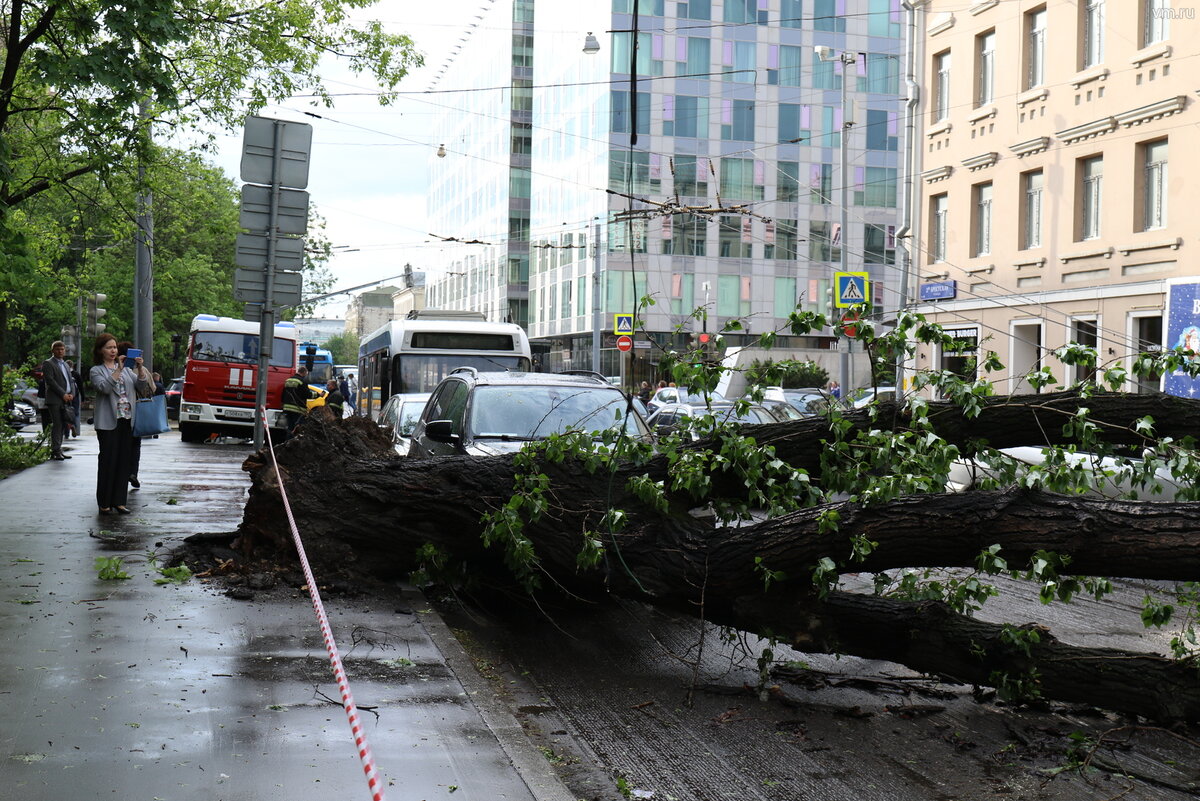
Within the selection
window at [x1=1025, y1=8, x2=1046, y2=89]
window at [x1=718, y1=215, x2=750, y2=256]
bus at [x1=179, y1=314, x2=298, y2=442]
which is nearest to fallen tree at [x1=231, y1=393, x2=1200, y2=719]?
bus at [x1=179, y1=314, x2=298, y2=442]

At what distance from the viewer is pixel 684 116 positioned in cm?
6050

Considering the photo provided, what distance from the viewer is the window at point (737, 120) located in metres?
61.2

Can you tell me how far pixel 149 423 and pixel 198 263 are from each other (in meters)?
40.7

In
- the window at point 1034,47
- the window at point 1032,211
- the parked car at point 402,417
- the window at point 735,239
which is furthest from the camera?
the window at point 735,239

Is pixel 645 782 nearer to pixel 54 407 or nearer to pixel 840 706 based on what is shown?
pixel 840 706

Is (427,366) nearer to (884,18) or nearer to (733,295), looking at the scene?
(733,295)

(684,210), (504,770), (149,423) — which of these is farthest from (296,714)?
(684,210)

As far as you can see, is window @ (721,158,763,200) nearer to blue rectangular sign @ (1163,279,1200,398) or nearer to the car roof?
blue rectangular sign @ (1163,279,1200,398)

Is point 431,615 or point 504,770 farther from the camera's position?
point 431,615

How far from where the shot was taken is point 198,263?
51.2 metres

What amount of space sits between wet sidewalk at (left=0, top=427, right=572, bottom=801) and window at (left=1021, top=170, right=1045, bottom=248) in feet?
70.7

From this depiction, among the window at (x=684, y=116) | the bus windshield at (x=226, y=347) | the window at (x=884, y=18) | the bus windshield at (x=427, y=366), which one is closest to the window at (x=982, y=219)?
the bus windshield at (x=427, y=366)

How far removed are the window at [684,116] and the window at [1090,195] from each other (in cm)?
3660

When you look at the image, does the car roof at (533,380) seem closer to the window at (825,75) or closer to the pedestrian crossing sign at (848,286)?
the pedestrian crossing sign at (848,286)
